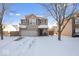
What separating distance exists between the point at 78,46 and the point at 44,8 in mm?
715

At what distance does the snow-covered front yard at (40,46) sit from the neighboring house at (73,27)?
0.07 m

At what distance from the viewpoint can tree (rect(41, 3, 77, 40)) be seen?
2.56m

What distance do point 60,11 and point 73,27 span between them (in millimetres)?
288

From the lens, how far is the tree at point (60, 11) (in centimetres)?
256

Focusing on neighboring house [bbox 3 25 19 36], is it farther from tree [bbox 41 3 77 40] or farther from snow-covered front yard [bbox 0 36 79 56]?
tree [bbox 41 3 77 40]

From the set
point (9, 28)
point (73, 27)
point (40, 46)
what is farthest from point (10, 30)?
Result: point (73, 27)

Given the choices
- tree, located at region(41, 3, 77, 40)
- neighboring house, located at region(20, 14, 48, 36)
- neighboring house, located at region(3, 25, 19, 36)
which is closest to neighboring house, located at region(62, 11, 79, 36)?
tree, located at region(41, 3, 77, 40)

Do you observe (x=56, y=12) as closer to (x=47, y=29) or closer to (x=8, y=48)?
(x=47, y=29)

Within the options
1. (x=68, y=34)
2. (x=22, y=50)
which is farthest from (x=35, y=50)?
(x=68, y=34)

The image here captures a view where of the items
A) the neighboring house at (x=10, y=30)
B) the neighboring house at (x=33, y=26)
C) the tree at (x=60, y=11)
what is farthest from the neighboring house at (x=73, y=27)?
the neighboring house at (x=10, y=30)

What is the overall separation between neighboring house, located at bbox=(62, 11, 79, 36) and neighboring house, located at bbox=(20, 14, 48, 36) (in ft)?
0.97

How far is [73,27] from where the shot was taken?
255 centimetres

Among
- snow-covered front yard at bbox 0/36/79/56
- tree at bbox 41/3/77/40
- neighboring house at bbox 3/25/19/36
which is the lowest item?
snow-covered front yard at bbox 0/36/79/56

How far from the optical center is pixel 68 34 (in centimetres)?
257
